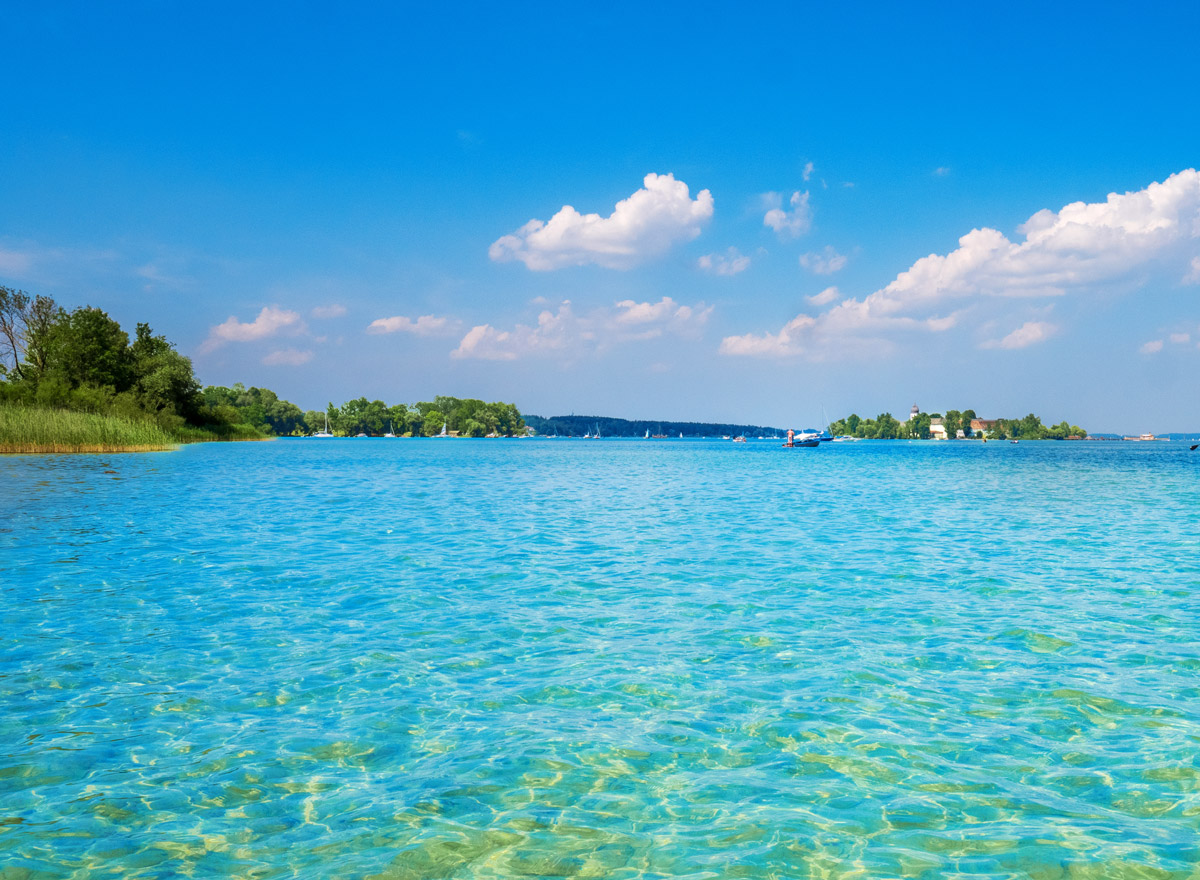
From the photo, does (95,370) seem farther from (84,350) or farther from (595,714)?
(595,714)

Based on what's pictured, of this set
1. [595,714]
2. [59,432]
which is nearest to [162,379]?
[59,432]

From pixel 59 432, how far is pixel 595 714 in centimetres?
Result: 7567

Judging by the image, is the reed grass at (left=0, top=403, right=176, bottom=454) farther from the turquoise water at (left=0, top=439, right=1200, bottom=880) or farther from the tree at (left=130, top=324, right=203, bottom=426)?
the turquoise water at (left=0, top=439, right=1200, bottom=880)

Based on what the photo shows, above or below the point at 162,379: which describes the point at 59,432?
below

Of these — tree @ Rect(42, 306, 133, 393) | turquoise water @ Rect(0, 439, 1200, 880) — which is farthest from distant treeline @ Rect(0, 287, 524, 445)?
turquoise water @ Rect(0, 439, 1200, 880)

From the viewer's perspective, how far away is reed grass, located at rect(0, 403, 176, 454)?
6394 centimetres

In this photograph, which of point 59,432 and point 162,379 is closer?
point 59,432

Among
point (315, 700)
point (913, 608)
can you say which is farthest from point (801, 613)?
point (315, 700)

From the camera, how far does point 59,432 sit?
6756 centimetres

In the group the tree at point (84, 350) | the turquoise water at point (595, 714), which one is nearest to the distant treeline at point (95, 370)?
the tree at point (84, 350)

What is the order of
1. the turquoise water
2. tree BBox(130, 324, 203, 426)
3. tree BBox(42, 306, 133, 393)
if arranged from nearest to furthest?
the turquoise water, tree BBox(42, 306, 133, 393), tree BBox(130, 324, 203, 426)

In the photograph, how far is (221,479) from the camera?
50688 millimetres

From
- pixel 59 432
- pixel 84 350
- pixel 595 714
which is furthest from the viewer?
pixel 84 350

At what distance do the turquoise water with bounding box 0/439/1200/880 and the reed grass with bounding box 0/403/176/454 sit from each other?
52.5m
